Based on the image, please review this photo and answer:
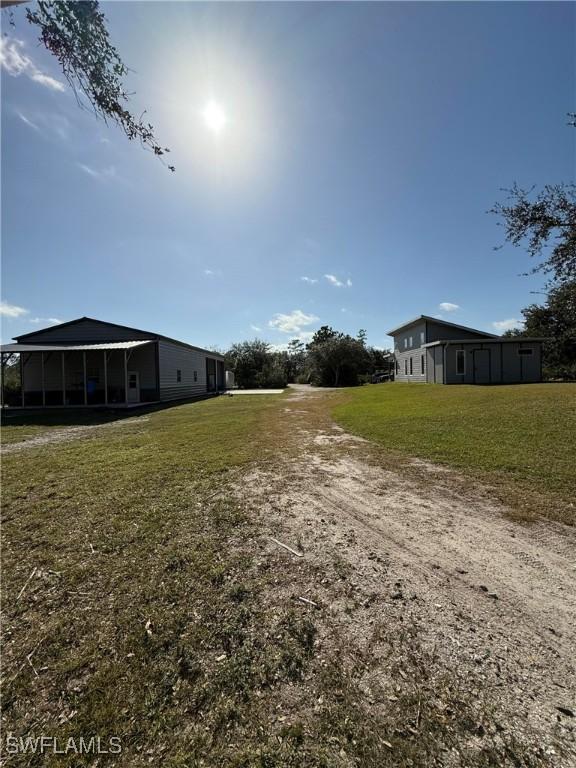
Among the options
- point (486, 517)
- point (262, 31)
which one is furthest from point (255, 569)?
point (262, 31)

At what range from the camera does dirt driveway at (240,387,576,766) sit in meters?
1.71

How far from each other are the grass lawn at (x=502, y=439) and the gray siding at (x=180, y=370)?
11.5 m

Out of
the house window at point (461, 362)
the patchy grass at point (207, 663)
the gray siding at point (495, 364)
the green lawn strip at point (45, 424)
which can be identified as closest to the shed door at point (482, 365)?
the gray siding at point (495, 364)

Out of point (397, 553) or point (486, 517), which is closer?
point (397, 553)

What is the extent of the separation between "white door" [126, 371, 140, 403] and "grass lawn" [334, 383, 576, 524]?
11691 millimetres

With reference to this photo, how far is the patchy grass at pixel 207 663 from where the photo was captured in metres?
1.44

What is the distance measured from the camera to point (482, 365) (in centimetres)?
2180

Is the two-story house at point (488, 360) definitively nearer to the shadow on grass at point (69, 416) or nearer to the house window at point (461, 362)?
the house window at point (461, 362)

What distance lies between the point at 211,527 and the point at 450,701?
2396 millimetres

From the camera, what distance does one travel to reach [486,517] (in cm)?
359

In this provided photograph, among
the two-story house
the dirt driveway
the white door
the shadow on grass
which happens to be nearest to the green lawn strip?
the shadow on grass

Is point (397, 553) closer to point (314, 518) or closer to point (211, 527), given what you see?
point (314, 518)

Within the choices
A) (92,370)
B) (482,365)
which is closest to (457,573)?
(92,370)

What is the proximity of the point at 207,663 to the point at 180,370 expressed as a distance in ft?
68.7
